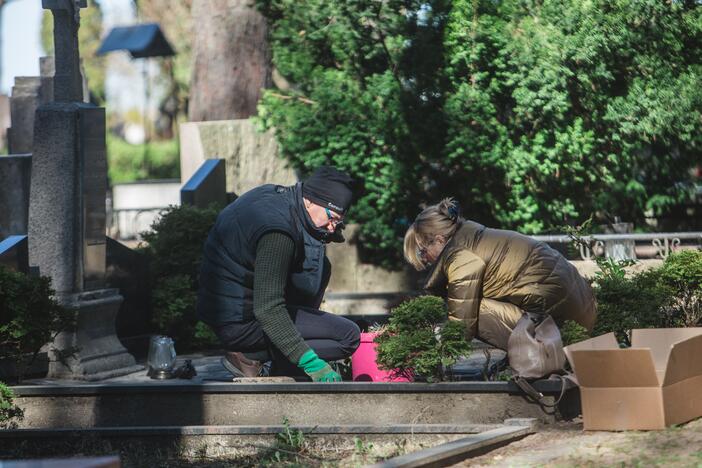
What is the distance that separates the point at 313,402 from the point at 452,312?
36.5 inches

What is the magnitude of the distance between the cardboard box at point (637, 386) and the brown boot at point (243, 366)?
211 centimetres

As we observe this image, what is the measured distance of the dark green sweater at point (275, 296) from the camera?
650 centimetres

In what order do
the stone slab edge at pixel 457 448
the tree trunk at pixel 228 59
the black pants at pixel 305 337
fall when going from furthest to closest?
the tree trunk at pixel 228 59, the black pants at pixel 305 337, the stone slab edge at pixel 457 448

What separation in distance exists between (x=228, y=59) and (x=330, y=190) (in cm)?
1024

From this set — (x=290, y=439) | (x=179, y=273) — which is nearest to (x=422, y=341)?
(x=290, y=439)

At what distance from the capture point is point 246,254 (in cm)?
690

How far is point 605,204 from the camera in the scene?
13.4 metres

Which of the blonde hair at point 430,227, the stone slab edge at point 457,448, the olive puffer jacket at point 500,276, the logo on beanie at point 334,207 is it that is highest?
the logo on beanie at point 334,207

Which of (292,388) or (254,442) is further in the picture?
(292,388)

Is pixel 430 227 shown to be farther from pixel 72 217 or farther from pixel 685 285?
pixel 72 217

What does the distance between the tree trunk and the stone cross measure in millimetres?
7336

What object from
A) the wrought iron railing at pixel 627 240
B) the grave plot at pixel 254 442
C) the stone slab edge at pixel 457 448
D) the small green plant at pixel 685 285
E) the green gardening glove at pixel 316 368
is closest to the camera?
the stone slab edge at pixel 457 448

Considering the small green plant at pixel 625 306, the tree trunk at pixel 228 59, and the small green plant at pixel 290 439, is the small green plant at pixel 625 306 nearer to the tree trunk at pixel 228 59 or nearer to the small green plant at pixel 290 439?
the small green plant at pixel 290 439

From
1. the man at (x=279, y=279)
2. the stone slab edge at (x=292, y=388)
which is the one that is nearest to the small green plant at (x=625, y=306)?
the stone slab edge at (x=292, y=388)
